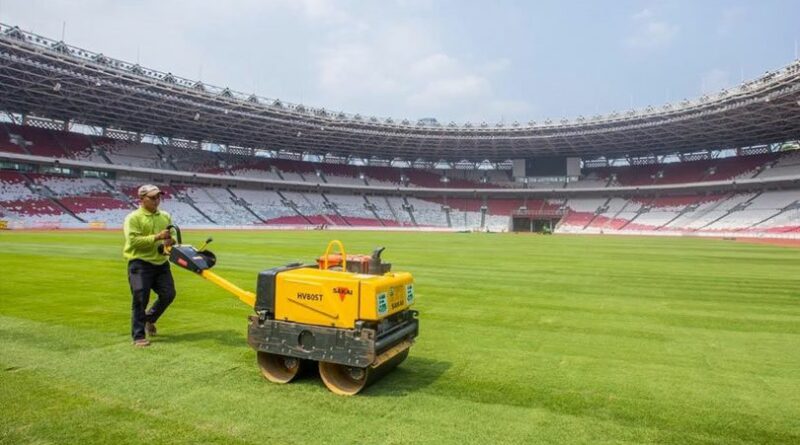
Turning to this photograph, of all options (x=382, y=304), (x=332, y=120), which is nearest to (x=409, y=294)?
(x=382, y=304)

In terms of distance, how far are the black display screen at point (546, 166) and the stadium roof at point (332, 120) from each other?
184 cm

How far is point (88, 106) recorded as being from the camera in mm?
51750

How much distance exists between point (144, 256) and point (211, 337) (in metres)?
1.47

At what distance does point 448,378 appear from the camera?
5379mm

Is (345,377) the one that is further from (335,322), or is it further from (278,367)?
(278,367)

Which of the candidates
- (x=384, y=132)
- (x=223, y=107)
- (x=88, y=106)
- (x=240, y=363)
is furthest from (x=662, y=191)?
(x=240, y=363)

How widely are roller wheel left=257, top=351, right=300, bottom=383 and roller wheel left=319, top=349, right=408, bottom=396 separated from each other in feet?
1.17

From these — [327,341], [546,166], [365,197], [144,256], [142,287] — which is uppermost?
[546,166]

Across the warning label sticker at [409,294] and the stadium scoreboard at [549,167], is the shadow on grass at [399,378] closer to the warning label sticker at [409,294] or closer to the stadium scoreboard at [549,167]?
the warning label sticker at [409,294]

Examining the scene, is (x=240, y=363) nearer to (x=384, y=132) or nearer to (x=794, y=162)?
(x=384, y=132)

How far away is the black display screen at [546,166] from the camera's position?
82.2 metres

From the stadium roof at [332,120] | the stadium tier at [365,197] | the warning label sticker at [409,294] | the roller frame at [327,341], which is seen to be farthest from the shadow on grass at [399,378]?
the stadium tier at [365,197]

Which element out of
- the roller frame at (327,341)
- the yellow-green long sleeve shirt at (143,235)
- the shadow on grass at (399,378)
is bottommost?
the shadow on grass at (399,378)

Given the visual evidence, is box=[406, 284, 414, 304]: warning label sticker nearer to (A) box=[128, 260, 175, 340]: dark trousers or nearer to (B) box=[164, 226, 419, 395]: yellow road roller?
(B) box=[164, 226, 419, 395]: yellow road roller
